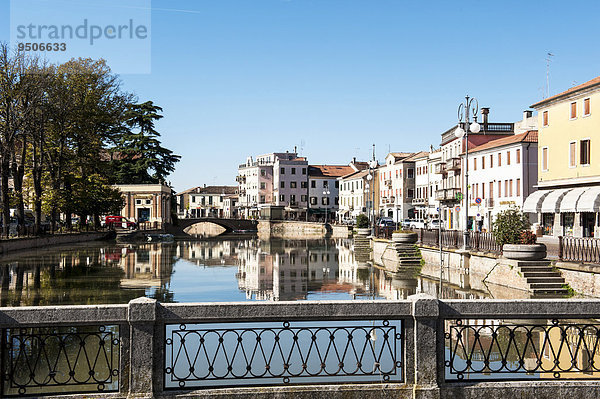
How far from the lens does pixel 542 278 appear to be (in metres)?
25.6

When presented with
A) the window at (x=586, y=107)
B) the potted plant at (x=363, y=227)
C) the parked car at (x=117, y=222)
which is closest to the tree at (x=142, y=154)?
the parked car at (x=117, y=222)

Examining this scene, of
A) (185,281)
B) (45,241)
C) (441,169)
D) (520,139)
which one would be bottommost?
(185,281)

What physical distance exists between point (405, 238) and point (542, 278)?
18.2m

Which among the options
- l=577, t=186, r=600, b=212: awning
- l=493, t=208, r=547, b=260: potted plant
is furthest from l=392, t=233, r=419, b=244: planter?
l=493, t=208, r=547, b=260: potted plant

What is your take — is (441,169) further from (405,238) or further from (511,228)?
(511,228)

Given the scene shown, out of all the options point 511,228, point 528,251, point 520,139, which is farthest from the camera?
point 520,139

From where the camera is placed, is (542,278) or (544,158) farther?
(544,158)

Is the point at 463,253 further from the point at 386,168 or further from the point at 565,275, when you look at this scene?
the point at 386,168

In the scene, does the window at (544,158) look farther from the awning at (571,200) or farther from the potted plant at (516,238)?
the potted plant at (516,238)

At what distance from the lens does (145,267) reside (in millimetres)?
39500

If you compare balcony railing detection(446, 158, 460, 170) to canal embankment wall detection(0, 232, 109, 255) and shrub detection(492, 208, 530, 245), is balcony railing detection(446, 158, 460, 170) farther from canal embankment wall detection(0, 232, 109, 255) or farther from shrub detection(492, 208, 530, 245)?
shrub detection(492, 208, 530, 245)

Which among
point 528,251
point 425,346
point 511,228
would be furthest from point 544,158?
point 425,346

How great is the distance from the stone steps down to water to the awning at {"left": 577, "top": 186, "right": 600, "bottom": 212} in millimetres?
16627

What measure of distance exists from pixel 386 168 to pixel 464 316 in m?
106
